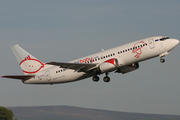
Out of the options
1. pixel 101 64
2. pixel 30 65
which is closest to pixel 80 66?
pixel 101 64

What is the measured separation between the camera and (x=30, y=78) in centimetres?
5759

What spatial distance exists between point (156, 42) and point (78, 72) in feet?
47.7

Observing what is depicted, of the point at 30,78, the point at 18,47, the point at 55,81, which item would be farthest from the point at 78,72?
the point at 18,47

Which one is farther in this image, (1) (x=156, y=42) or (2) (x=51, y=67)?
(2) (x=51, y=67)

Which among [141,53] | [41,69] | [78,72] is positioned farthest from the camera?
[41,69]

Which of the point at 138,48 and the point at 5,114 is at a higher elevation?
the point at 5,114

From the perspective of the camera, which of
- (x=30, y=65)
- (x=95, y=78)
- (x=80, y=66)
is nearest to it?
(x=80, y=66)

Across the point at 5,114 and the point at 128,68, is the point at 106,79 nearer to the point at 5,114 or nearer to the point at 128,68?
the point at 128,68

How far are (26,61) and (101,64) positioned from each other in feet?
53.8

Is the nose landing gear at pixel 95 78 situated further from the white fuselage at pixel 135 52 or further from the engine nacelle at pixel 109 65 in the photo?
the engine nacelle at pixel 109 65

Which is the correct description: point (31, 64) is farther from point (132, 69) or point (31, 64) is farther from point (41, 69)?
point (132, 69)

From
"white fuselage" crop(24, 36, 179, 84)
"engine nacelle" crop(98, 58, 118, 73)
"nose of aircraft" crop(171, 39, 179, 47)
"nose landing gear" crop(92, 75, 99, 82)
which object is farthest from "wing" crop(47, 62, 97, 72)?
"nose of aircraft" crop(171, 39, 179, 47)

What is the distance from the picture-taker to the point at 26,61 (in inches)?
2377

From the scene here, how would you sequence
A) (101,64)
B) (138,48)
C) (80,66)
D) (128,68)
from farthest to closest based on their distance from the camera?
(128,68), (80,66), (101,64), (138,48)
